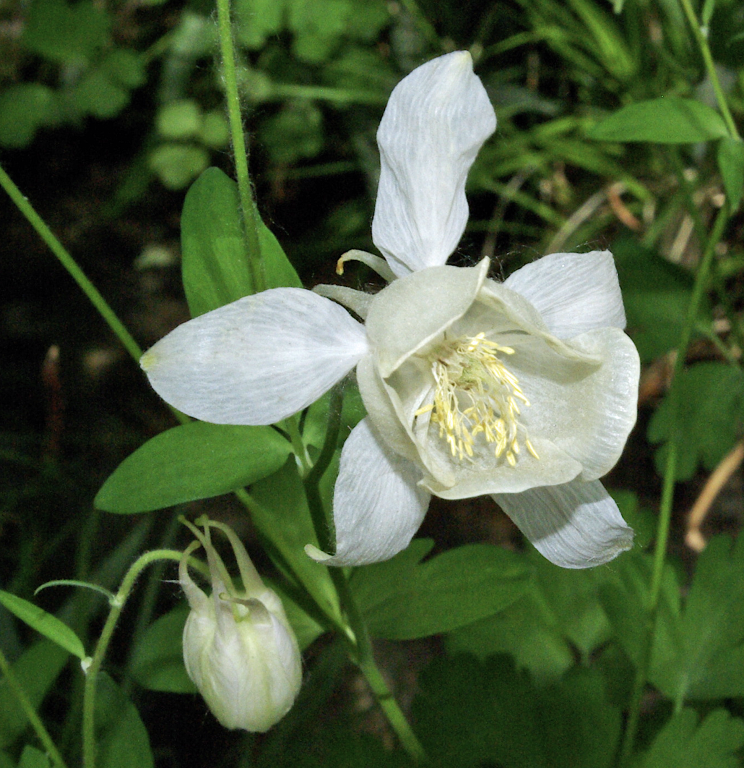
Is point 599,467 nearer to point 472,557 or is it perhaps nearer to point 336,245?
point 472,557

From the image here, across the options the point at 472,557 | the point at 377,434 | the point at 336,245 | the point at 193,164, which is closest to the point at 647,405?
the point at 336,245

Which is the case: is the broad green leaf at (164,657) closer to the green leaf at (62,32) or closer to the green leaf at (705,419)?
the green leaf at (705,419)

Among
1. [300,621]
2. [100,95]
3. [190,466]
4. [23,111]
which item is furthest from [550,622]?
[23,111]

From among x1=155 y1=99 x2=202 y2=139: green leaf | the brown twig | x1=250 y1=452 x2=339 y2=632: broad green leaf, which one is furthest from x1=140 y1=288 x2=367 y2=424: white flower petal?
x1=155 y1=99 x2=202 y2=139: green leaf

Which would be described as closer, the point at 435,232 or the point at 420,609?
the point at 435,232

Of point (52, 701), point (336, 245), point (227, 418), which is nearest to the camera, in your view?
point (227, 418)

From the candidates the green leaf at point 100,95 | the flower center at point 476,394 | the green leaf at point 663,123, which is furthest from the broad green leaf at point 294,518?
the green leaf at point 100,95
